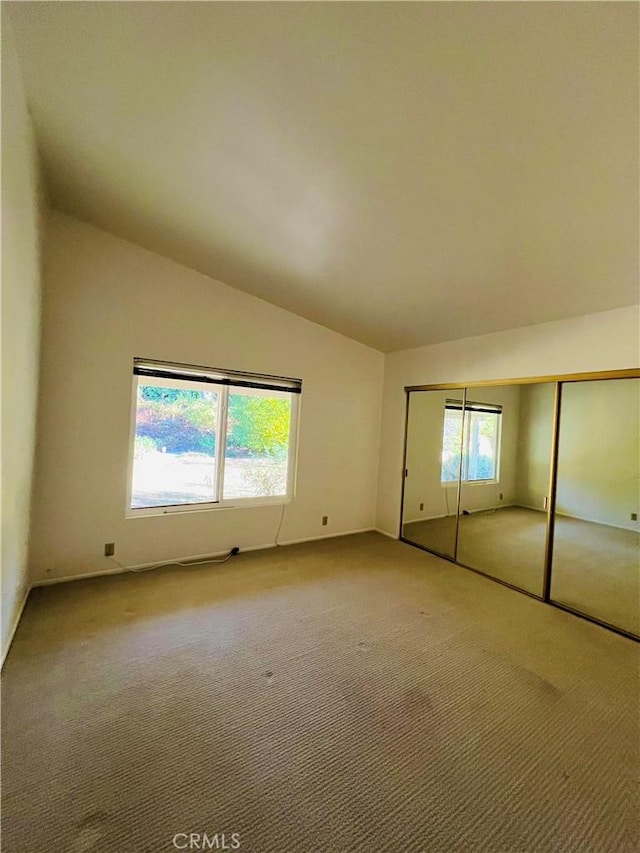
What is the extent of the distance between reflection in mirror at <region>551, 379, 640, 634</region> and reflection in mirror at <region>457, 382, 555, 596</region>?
138mm

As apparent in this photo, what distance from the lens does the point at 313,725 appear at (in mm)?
1566

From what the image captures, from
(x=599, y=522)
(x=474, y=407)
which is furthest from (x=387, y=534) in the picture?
(x=599, y=522)

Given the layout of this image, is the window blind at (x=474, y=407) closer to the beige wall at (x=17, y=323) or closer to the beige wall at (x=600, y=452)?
the beige wall at (x=600, y=452)

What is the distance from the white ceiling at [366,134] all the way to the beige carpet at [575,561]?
5.93 feet

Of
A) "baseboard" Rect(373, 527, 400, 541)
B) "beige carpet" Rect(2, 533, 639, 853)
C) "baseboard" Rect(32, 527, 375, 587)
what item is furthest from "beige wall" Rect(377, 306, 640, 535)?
"beige carpet" Rect(2, 533, 639, 853)

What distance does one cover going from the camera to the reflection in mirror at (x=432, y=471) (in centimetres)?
376

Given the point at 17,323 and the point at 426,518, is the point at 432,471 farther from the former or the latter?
the point at 17,323

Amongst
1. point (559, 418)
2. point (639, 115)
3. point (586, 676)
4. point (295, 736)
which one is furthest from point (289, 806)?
point (559, 418)

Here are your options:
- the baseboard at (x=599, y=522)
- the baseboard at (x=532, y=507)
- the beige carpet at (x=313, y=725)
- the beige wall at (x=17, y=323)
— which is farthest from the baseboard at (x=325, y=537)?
the baseboard at (x=599, y=522)

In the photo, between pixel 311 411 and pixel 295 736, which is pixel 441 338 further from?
Result: pixel 295 736

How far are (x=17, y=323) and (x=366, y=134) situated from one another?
6.45ft

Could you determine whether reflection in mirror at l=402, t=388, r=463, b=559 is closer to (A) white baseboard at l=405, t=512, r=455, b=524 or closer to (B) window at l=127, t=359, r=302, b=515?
(A) white baseboard at l=405, t=512, r=455, b=524

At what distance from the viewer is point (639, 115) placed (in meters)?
1.28

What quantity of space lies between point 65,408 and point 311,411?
2299 millimetres
